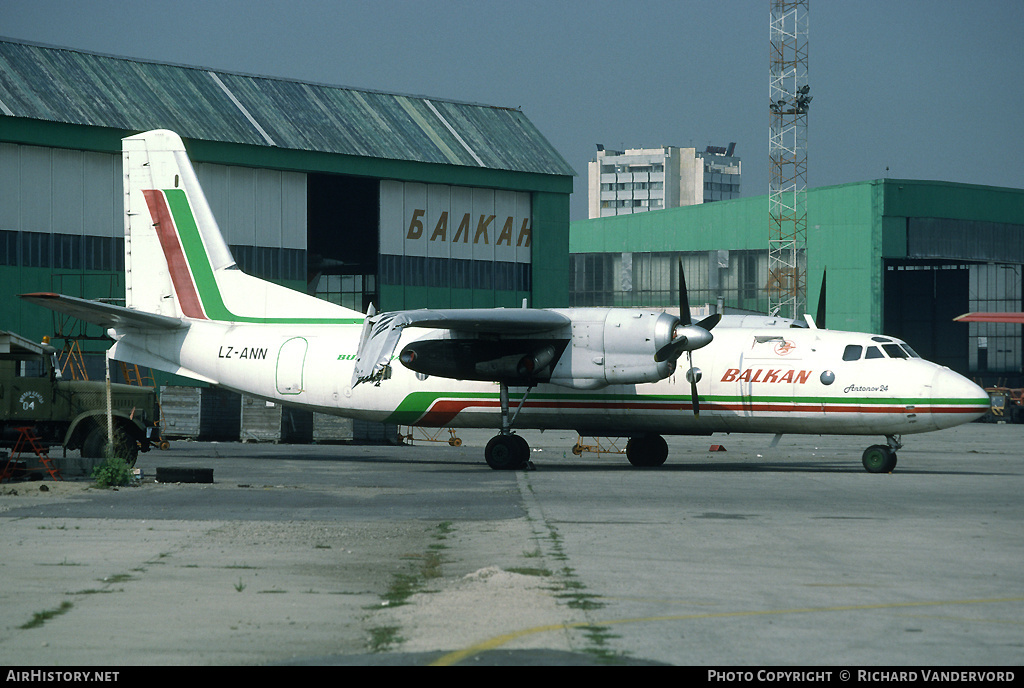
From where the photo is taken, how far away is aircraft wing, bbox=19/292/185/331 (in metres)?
24.4

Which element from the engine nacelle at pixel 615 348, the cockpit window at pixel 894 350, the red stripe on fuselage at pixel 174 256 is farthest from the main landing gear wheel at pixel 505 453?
the red stripe on fuselage at pixel 174 256

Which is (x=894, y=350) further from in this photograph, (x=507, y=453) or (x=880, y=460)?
(x=507, y=453)

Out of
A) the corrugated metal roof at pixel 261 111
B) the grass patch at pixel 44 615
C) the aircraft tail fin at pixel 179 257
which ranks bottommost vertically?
the grass patch at pixel 44 615

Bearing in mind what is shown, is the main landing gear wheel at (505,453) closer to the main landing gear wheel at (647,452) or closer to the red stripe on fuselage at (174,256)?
the main landing gear wheel at (647,452)

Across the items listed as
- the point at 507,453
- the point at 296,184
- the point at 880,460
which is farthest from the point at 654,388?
the point at 296,184

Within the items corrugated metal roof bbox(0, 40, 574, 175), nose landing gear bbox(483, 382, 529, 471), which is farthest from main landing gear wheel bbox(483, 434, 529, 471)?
corrugated metal roof bbox(0, 40, 574, 175)

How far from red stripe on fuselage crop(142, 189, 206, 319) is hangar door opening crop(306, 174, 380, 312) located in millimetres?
18674

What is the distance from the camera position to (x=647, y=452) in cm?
2794

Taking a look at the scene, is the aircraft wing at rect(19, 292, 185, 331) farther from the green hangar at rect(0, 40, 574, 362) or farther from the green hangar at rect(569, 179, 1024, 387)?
the green hangar at rect(569, 179, 1024, 387)

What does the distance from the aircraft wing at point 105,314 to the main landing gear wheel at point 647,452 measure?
12276 mm

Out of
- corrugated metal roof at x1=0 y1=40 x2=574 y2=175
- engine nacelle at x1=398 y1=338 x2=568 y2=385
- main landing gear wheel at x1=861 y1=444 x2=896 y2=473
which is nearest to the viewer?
main landing gear wheel at x1=861 y1=444 x2=896 y2=473

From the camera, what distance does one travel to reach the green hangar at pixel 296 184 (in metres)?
40.3

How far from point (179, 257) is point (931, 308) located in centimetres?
6710

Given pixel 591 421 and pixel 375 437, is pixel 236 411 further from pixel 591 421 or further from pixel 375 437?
pixel 591 421
